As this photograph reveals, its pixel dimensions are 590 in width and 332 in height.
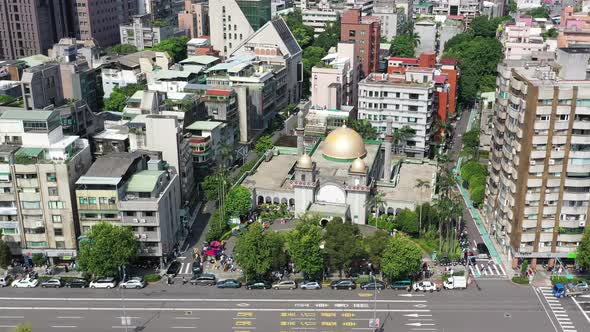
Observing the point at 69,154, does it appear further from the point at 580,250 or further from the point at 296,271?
the point at 580,250

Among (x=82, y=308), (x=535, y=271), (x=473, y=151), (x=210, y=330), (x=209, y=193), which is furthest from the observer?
(x=473, y=151)

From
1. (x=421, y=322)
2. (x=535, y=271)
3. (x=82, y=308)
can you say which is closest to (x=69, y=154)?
(x=82, y=308)

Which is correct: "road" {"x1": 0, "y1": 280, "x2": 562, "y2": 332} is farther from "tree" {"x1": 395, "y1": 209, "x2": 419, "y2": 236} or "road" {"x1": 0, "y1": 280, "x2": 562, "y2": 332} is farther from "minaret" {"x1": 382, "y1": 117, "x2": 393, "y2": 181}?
"minaret" {"x1": 382, "y1": 117, "x2": 393, "y2": 181}

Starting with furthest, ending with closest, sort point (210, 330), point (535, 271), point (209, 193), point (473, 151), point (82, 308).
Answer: point (473, 151) → point (209, 193) → point (535, 271) → point (82, 308) → point (210, 330)

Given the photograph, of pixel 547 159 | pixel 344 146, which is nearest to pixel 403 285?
pixel 547 159

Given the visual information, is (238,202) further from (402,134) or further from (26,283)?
(402,134)

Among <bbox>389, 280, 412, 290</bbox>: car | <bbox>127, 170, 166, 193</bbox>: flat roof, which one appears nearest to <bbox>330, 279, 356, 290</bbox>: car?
<bbox>389, 280, 412, 290</bbox>: car

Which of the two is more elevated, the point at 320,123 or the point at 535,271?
the point at 320,123
